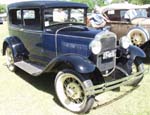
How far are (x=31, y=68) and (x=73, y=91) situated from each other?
160cm

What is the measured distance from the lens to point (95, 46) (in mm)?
4758

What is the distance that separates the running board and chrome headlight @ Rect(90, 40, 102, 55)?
1.36 metres

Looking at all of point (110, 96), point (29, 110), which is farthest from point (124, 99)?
point (29, 110)

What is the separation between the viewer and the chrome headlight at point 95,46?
15.6ft

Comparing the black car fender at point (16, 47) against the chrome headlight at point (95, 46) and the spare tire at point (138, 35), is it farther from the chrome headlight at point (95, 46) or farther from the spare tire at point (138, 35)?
the spare tire at point (138, 35)

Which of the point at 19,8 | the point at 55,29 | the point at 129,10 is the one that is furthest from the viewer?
the point at 129,10

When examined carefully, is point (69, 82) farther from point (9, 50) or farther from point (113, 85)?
point (9, 50)

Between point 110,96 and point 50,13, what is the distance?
2194mm

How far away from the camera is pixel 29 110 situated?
493 centimetres

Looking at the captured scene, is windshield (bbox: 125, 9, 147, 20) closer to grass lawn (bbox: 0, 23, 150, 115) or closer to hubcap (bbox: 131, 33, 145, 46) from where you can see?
hubcap (bbox: 131, 33, 145, 46)

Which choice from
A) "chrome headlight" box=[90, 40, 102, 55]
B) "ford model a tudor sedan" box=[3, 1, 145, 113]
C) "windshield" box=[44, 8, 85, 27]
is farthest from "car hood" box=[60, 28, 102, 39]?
"windshield" box=[44, 8, 85, 27]

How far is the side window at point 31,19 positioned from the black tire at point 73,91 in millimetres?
1511

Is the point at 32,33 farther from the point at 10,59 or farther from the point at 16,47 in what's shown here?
the point at 10,59

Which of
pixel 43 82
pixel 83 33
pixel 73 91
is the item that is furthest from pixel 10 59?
pixel 73 91
